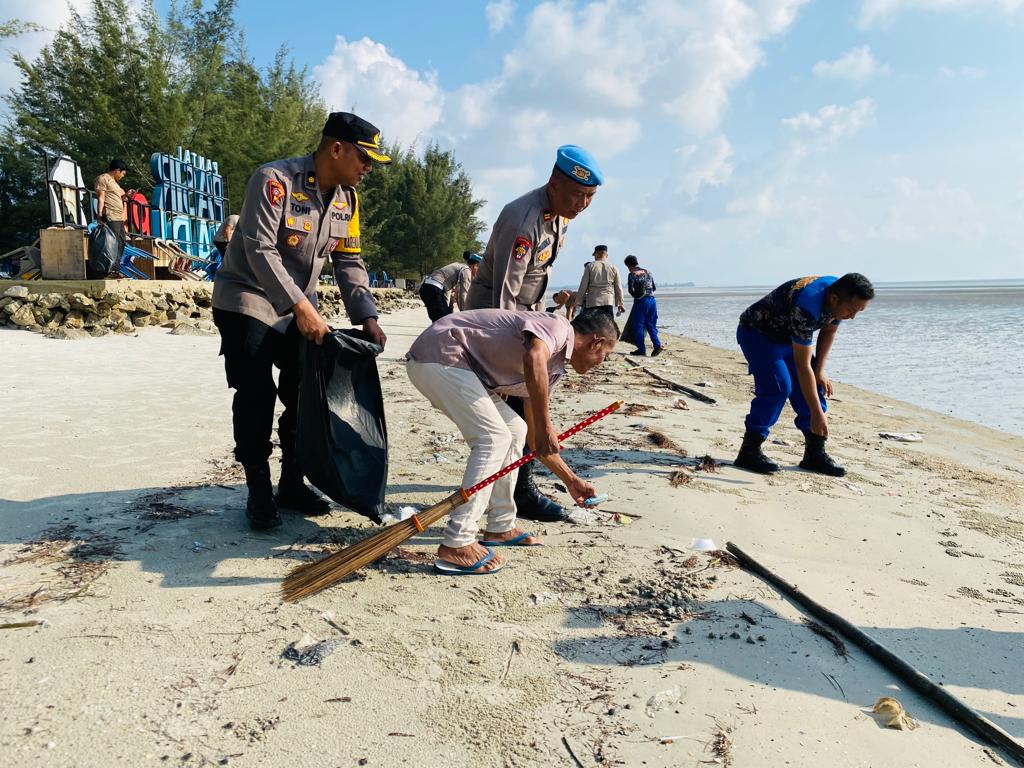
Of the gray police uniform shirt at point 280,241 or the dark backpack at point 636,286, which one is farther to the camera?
the dark backpack at point 636,286

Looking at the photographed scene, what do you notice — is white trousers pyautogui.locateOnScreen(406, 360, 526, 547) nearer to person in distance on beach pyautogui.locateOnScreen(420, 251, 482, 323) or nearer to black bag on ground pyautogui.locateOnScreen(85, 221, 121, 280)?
person in distance on beach pyautogui.locateOnScreen(420, 251, 482, 323)

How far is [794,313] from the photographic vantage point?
471cm

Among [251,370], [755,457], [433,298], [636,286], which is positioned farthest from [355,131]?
[636,286]

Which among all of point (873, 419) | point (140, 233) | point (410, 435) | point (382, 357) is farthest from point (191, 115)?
point (873, 419)

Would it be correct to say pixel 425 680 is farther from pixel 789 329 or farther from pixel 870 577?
pixel 789 329

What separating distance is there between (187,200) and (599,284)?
1021 centimetres

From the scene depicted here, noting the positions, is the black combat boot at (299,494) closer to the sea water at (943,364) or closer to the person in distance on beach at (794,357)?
the person in distance on beach at (794,357)

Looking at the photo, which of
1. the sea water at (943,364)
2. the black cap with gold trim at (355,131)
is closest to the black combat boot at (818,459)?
the black cap with gold trim at (355,131)

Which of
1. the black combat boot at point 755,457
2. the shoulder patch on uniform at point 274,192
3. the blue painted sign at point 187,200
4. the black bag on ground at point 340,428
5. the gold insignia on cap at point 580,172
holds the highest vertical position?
the blue painted sign at point 187,200

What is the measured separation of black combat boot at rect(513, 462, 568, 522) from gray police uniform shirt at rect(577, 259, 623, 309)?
24.7ft

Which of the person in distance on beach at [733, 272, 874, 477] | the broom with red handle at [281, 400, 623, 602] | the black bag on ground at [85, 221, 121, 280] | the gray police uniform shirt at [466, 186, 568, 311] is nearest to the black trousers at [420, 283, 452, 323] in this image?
the person in distance on beach at [733, 272, 874, 477]

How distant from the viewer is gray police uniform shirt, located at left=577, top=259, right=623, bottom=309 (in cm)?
1099

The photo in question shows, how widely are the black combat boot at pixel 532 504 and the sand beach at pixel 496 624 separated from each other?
15cm

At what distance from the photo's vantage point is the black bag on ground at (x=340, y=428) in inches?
114
